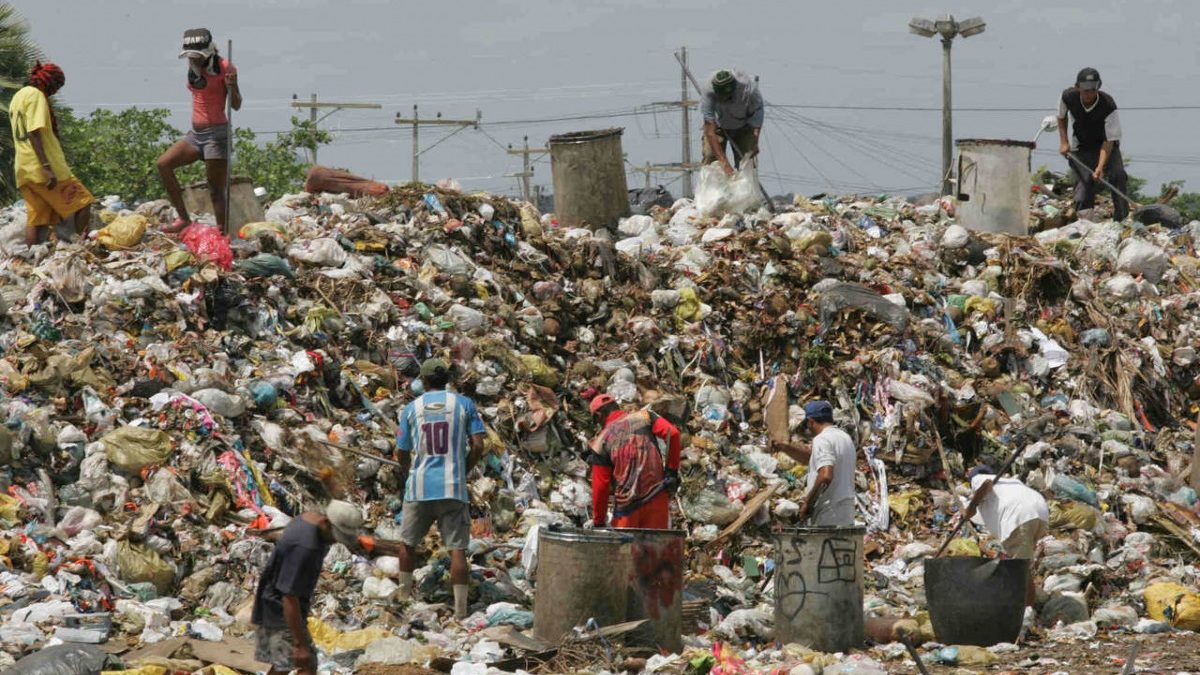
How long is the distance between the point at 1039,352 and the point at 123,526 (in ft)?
22.3

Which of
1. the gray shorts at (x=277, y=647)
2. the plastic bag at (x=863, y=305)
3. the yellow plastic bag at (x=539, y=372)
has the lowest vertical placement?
the gray shorts at (x=277, y=647)

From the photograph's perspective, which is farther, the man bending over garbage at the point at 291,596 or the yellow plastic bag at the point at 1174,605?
the yellow plastic bag at the point at 1174,605

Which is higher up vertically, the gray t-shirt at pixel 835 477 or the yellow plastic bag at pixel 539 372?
the yellow plastic bag at pixel 539 372

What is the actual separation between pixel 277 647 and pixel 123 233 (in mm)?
5469

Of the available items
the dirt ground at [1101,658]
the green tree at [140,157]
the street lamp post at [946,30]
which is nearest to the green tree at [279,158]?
the green tree at [140,157]

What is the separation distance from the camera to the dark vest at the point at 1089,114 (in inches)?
532

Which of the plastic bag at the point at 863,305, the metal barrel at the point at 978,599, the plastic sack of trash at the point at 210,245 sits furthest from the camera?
the plastic bag at the point at 863,305

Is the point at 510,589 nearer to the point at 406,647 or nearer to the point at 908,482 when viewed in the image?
the point at 406,647

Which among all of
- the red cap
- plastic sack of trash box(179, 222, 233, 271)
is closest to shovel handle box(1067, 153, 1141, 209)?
the red cap

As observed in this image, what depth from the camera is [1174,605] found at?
8305 mm

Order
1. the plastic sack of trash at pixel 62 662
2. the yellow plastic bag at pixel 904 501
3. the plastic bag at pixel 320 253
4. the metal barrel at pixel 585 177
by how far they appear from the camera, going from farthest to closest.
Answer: the metal barrel at pixel 585 177
the plastic bag at pixel 320 253
the yellow plastic bag at pixel 904 501
the plastic sack of trash at pixel 62 662

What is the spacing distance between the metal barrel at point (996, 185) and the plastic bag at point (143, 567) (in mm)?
8029

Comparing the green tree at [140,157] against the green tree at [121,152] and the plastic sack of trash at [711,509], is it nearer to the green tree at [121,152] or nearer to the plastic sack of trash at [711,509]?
the green tree at [121,152]

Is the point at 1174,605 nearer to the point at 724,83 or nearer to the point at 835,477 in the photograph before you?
the point at 835,477
